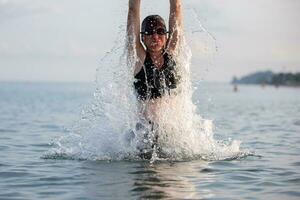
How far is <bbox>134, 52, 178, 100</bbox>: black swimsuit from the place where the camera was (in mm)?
11125

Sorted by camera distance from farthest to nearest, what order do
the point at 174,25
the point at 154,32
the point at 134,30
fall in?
the point at 174,25 → the point at 154,32 → the point at 134,30

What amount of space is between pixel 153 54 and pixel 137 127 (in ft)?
5.28

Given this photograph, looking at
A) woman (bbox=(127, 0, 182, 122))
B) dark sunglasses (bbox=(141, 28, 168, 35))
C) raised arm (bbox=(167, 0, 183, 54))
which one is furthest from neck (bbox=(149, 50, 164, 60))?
dark sunglasses (bbox=(141, 28, 168, 35))

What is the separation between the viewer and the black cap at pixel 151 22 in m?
10.9

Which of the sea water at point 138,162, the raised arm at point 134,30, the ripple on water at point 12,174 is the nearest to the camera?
the sea water at point 138,162

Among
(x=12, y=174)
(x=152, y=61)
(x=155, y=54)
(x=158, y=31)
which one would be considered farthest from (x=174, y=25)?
(x=12, y=174)

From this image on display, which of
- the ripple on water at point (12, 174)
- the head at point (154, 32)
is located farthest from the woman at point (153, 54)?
the ripple on water at point (12, 174)

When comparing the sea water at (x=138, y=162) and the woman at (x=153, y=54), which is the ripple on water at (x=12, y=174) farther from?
the woman at (x=153, y=54)

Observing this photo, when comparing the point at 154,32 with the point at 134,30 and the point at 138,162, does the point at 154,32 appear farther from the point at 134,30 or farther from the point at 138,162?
the point at 138,162

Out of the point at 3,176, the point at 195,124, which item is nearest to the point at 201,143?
the point at 195,124

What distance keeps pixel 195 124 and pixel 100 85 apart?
2438 millimetres

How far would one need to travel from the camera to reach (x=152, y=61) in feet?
36.6

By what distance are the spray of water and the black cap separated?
1.93ft

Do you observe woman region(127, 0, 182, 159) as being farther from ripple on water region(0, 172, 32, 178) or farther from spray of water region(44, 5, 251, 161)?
ripple on water region(0, 172, 32, 178)
